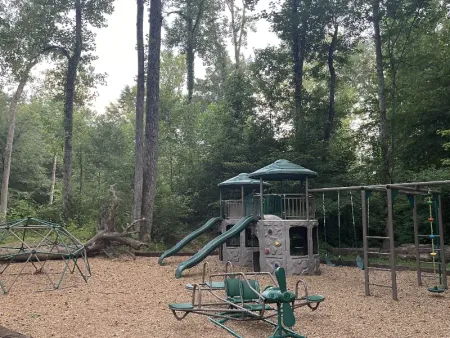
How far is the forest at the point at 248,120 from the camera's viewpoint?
1919 cm

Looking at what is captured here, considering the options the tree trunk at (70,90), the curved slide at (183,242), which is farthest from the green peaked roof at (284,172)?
the tree trunk at (70,90)

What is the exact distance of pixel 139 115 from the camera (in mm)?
20109

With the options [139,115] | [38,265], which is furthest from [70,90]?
[38,265]

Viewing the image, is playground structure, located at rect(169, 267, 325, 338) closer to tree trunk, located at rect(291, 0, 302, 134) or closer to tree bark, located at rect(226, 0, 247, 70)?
tree trunk, located at rect(291, 0, 302, 134)

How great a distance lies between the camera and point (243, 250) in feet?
48.3

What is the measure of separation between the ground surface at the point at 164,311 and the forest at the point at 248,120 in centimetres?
686

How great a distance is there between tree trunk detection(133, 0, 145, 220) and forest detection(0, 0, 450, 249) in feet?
0.17

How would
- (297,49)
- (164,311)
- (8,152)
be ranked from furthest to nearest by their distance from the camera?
(8,152)
(297,49)
(164,311)

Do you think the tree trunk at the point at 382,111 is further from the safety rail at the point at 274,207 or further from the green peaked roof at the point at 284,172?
the green peaked roof at the point at 284,172

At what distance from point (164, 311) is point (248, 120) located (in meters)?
18.0

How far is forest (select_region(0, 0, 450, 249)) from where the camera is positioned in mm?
19188

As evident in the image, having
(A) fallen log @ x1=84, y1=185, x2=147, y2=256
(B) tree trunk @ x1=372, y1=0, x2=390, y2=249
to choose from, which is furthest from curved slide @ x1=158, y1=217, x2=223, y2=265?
(B) tree trunk @ x1=372, y1=0, x2=390, y2=249

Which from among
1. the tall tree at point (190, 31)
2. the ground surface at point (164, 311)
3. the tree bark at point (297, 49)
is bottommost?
the ground surface at point (164, 311)

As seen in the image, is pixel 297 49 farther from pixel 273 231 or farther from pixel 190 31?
pixel 273 231
